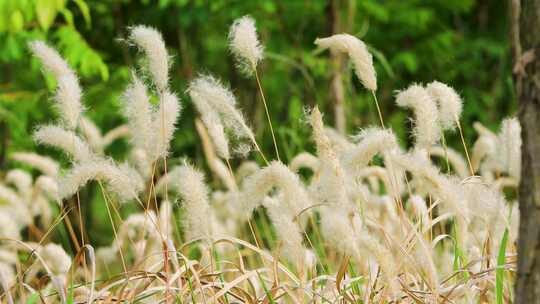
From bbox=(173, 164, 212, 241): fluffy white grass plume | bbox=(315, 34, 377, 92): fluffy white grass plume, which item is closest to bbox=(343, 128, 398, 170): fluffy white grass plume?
bbox=(315, 34, 377, 92): fluffy white grass plume

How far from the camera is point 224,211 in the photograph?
457 centimetres

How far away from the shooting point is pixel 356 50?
6.70ft

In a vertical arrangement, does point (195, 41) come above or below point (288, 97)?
above

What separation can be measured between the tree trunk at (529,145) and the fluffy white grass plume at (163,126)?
910 millimetres

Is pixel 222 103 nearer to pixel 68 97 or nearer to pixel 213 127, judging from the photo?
pixel 213 127

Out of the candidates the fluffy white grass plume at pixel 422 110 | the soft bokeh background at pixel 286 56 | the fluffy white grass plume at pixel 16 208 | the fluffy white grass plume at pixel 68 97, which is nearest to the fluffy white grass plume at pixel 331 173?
the fluffy white grass plume at pixel 422 110

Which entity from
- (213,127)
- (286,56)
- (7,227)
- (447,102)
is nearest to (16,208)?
(7,227)

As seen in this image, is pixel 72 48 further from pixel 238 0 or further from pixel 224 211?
pixel 238 0

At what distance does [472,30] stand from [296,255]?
6.90m

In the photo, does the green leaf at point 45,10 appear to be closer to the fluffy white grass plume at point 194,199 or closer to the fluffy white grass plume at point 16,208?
the fluffy white grass plume at point 16,208

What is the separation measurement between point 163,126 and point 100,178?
0.63 feet

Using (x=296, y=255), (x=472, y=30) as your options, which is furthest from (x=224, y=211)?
(x=472, y=30)

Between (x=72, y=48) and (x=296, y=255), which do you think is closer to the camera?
(x=296, y=255)

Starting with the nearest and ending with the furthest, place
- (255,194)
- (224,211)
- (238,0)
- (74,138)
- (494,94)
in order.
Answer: (255,194), (74,138), (224,211), (238,0), (494,94)
